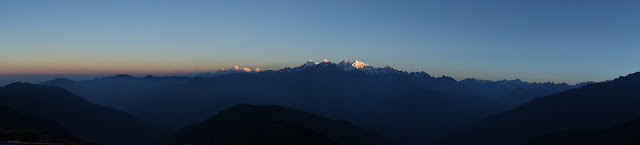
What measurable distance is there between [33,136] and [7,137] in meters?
5.62

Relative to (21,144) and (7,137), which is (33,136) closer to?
(7,137)

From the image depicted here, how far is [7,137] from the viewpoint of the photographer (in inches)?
3036

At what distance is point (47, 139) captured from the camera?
8044 centimetres

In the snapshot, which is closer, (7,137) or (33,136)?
(7,137)

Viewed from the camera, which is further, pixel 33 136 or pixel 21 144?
pixel 33 136

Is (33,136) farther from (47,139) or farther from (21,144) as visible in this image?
(21,144)

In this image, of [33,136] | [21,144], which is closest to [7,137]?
[33,136]

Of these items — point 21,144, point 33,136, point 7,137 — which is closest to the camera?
point 21,144

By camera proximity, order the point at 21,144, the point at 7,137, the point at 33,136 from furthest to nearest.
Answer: the point at 33,136 < the point at 7,137 < the point at 21,144

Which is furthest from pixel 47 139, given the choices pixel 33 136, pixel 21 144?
pixel 21 144

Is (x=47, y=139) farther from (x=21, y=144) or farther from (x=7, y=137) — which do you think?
(x=21, y=144)

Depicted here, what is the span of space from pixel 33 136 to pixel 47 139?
181 inches

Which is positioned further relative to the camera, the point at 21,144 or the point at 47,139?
the point at 47,139

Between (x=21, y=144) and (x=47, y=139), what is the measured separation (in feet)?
88.2
